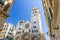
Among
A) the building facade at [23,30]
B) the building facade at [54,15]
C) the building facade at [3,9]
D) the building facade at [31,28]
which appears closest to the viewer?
the building facade at [54,15]

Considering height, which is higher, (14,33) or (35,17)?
(35,17)

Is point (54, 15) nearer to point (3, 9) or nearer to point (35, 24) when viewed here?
point (3, 9)

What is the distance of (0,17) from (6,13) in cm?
60

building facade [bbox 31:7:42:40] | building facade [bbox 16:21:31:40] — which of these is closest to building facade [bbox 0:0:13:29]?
building facade [bbox 31:7:42:40]

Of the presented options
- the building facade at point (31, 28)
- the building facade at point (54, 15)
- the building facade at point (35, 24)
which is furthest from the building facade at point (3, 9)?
the building facade at point (35, 24)

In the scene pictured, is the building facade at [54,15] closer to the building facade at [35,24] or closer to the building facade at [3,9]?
the building facade at [3,9]

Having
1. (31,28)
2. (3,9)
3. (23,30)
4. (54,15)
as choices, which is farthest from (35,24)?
(54,15)

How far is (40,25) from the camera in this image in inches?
1511

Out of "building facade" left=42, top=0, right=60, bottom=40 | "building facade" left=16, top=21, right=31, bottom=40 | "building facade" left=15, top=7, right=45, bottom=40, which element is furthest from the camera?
"building facade" left=16, top=21, right=31, bottom=40

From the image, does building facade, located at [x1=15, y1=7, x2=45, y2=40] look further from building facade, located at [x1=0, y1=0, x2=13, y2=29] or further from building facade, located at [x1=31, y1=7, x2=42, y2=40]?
building facade, located at [x1=0, y1=0, x2=13, y2=29]

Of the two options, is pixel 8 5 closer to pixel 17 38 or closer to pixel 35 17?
pixel 17 38

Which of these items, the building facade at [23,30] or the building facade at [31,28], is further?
the building facade at [23,30]

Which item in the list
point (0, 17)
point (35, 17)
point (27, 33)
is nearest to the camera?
point (0, 17)

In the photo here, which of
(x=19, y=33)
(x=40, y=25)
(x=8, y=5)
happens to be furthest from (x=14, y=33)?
(x=8, y=5)
